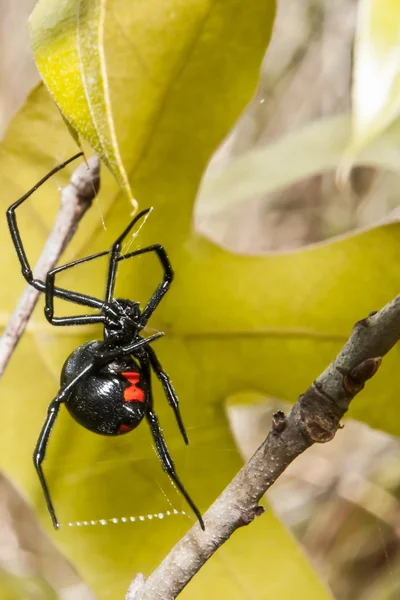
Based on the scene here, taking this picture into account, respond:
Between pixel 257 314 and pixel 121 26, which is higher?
pixel 121 26

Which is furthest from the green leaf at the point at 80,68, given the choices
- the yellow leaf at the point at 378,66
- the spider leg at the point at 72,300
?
the spider leg at the point at 72,300

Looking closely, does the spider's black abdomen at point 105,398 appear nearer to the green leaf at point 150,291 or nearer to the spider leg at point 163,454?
the spider leg at point 163,454

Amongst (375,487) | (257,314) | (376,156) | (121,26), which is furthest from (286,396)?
(121,26)

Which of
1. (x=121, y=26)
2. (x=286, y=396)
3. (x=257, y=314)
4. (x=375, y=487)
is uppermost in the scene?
(x=121, y=26)

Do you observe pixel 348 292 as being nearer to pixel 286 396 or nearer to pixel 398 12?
pixel 286 396

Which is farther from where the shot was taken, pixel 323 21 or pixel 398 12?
pixel 323 21

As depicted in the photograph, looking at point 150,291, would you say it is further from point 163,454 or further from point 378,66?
point 378,66

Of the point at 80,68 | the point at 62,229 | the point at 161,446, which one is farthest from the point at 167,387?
the point at 80,68
